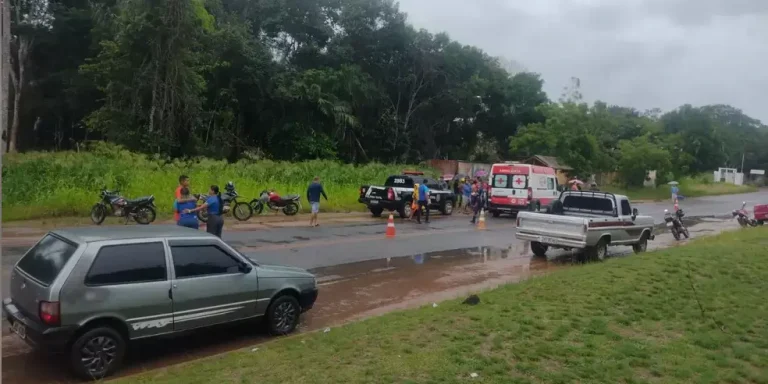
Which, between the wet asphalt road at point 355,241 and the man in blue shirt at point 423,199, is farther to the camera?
the man in blue shirt at point 423,199

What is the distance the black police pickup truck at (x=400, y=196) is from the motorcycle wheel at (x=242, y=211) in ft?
18.7

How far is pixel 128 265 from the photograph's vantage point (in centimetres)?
636

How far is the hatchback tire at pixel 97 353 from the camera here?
593cm

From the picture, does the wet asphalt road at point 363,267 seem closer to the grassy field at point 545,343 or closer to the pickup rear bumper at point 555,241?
the pickup rear bumper at point 555,241

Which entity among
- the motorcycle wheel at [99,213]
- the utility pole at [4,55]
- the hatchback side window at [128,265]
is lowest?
the motorcycle wheel at [99,213]

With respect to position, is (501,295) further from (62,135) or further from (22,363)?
(62,135)

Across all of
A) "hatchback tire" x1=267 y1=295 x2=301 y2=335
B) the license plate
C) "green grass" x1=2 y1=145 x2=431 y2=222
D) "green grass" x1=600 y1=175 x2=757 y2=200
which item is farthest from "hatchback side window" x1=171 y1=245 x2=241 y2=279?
"green grass" x1=600 y1=175 x2=757 y2=200

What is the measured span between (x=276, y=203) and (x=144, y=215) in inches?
213

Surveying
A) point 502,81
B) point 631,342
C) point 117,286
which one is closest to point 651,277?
point 631,342

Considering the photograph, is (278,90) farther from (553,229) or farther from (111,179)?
(553,229)

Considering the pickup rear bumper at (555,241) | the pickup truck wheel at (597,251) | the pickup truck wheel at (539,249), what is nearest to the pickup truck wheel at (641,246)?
the pickup truck wheel at (597,251)

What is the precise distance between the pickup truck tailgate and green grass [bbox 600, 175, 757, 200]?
3833 centimetres

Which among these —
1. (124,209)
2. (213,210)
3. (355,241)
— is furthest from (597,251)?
(124,209)

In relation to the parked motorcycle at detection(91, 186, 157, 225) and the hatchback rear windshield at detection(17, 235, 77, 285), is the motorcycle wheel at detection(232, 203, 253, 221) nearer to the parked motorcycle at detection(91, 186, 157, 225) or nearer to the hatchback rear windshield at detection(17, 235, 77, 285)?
the parked motorcycle at detection(91, 186, 157, 225)
